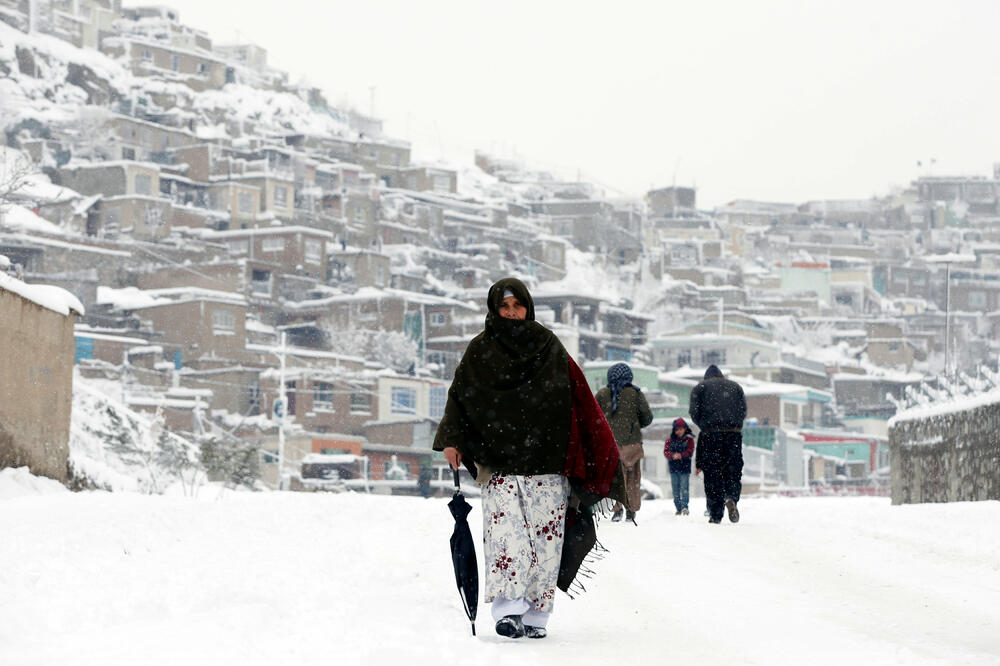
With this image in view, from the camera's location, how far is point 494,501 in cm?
757

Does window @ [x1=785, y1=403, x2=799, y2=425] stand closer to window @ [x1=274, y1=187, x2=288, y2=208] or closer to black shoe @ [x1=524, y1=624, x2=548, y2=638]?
window @ [x1=274, y1=187, x2=288, y2=208]

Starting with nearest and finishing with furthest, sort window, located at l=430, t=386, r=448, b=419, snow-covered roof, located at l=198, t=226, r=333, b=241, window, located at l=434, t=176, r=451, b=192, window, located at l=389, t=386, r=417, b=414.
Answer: window, located at l=389, t=386, r=417, b=414
window, located at l=430, t=386, r=448, b=419
snow-covered roof, located at l=198, t=226, r=333, b=241
window, located at l=434, t=176, r=451, b=192

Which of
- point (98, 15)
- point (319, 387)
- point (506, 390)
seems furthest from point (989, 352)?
point (506, 390)

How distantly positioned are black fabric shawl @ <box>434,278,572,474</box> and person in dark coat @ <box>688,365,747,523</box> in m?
8.16

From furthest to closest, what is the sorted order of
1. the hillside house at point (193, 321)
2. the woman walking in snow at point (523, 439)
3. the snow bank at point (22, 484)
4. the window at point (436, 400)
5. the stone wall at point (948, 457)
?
the hillside house at point (193, 321), the window at point (436, 400), the snow bank at point (22, 484), the stone wall at point (948, 457), the woman walking in snow at point (523, 439)

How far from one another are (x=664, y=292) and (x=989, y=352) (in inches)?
973

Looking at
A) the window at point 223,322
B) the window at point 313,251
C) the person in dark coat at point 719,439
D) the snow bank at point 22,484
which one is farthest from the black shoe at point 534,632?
the window at point 313,251

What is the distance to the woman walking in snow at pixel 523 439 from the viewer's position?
7.50 meters

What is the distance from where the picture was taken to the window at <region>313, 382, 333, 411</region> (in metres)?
61.4

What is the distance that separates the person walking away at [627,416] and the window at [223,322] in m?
52.2

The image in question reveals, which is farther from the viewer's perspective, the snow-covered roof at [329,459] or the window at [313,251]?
the window at [313,251]

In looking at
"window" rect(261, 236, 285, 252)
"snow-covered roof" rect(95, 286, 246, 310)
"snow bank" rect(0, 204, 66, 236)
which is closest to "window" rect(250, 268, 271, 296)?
"snow-covered roof" rect(95, 286, 246, 310)

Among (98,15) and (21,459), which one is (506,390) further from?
(98,15)

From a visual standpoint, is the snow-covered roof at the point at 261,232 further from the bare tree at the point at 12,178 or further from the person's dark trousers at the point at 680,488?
the person's dark trousers at the point at 680,488
